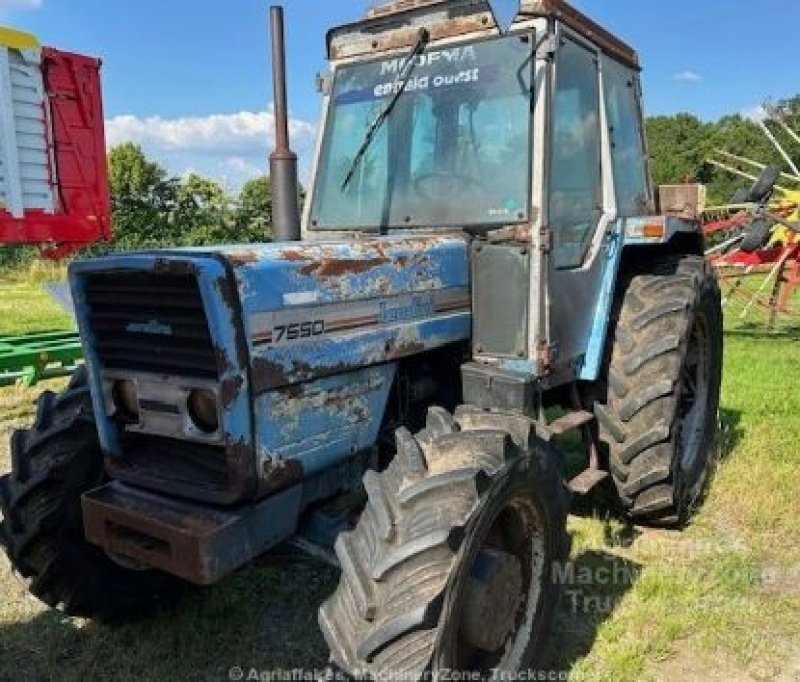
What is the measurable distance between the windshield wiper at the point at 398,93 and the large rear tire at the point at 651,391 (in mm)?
1501

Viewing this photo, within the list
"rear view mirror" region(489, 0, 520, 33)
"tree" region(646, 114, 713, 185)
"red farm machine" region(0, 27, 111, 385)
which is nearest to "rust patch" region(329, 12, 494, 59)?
"rear view mirror" region(489, 0, 520, 33)

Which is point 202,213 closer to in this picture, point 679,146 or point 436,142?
point 436,142

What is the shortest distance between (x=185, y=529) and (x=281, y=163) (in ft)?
5.46

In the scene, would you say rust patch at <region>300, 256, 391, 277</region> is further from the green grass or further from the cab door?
the green grass

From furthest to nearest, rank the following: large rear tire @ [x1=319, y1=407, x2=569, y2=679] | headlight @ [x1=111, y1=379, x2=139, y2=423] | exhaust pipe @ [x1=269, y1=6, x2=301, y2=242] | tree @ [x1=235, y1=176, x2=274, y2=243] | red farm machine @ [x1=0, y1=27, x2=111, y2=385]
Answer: tree @ [x1=235, y1=176, x2=274, y2=243] < red farm machine @ [x1=0, y1=27, x2=111, y2=385] < exhaust pipe @ [x1=269, y1=6, x2=301, y2=242] < headlight @ [x1=111, y1=379, x2=139, y2=423] < large rear tire @ [x1=319, y1=407, x2=569, y2=679]

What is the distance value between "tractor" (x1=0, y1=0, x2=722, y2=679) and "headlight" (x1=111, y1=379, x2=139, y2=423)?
0.01 meters

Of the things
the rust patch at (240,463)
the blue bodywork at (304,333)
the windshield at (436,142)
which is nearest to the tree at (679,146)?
the windshield at (436,142)

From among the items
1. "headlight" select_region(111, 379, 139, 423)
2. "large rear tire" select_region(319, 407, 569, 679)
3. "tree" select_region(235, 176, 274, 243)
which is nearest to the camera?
"large rear tire" select_region(319, 407, 569, 679)

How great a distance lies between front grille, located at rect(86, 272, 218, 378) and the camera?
8.55 ft

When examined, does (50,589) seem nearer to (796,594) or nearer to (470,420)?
(470,420)

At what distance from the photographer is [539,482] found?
9.54 feet

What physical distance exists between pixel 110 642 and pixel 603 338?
2.54 m

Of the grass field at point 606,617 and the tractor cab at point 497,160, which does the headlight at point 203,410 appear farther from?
the tractor cab at point 497,160

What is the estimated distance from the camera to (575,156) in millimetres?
3818
